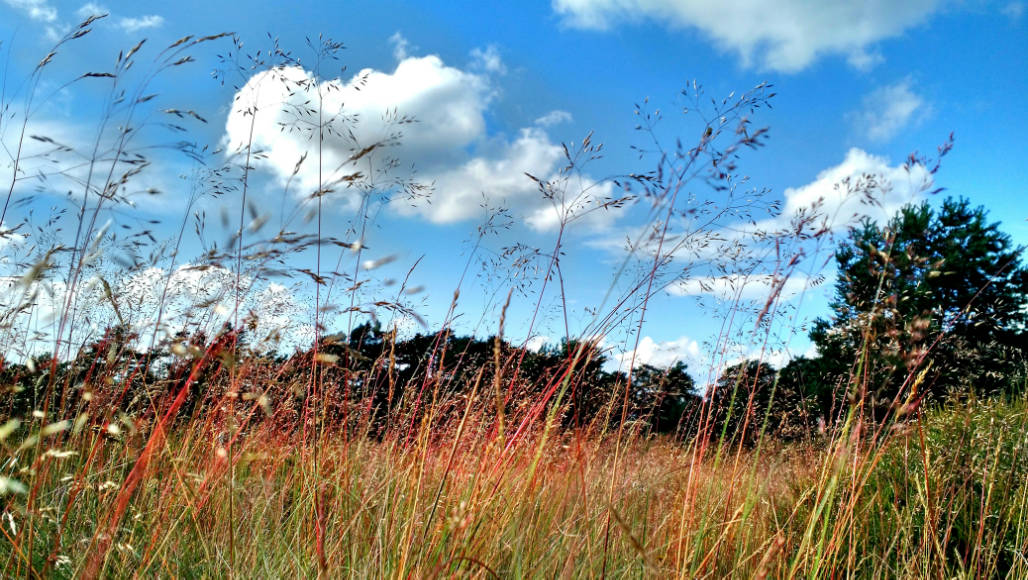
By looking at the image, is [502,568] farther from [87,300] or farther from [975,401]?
[975,401]

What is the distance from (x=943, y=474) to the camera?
9.50 ft

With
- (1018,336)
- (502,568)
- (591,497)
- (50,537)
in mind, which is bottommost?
(50,537)

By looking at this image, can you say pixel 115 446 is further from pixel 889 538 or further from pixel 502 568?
pixel 889 538

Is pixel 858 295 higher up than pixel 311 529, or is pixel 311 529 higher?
pixel 858 295

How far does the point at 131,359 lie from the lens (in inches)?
107

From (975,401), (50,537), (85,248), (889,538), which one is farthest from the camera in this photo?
(975,401)

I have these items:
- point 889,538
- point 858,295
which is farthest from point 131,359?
point 889,538

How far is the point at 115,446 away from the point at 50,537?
91cm

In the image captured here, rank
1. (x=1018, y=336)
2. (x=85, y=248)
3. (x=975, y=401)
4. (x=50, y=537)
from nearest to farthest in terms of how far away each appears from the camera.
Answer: (x=85, y=248), (x=50, y=537), (x=975, y=401), (x=1018, y=336)

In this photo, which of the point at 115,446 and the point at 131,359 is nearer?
the point at 131,359

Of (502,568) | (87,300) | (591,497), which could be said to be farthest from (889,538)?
(87,300)

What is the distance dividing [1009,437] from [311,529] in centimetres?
323

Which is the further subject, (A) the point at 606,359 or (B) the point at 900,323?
(A) the point at 606,359

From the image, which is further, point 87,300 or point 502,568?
point 87,300
